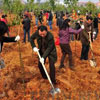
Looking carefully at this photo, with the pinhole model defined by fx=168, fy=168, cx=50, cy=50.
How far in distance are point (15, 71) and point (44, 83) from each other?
1255 millimetres

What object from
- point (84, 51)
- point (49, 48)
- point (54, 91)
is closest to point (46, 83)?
point (54, 91)

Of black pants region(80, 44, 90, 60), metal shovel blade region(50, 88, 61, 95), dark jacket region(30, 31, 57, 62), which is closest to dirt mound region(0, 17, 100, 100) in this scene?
metal shovel blade region(50, 88, 61, 95)

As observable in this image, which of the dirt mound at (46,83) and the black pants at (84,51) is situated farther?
the black pants at (84,51)

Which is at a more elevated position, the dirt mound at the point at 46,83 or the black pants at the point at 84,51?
the black pants at the point at 84,51

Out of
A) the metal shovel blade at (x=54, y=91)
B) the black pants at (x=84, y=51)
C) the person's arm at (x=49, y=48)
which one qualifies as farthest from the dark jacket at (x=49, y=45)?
the black pants at (x=84, y=51)

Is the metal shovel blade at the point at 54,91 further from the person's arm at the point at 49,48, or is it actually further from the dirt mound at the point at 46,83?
the person's arm at the point at 49,48

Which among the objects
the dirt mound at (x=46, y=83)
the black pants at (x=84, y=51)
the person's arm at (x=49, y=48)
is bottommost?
the dirt mound at (x=46, y=83)

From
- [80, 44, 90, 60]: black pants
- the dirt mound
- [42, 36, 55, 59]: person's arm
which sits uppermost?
[42, 36, 55, 59]: person's arm

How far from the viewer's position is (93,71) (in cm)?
582

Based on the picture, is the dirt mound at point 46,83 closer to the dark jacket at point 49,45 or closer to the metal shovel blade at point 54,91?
the metal shovel blade at point 54,91

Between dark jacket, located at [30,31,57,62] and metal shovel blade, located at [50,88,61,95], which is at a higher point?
dark jacket, located at [30,31,57,62]

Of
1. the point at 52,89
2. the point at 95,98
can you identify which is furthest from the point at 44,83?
the point at 95,98

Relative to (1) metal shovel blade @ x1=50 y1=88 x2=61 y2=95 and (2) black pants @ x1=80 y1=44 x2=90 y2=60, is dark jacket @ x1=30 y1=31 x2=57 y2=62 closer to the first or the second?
(1) metal shovel blade @ x1=50 y1=88 x2=61 y2=95

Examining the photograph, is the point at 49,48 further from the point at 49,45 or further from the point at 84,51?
the point at 84,51
